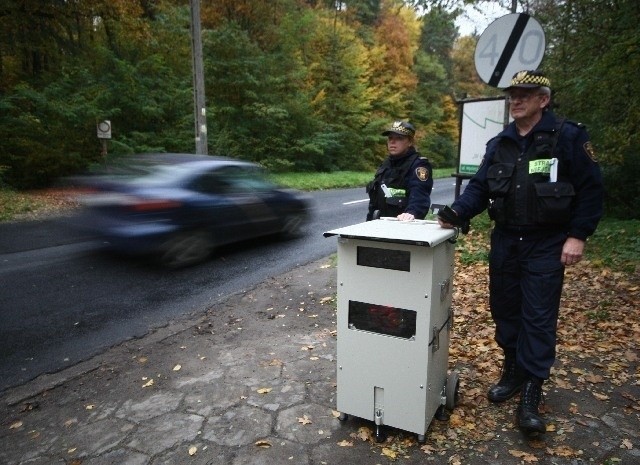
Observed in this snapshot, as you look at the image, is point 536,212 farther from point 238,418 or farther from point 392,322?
point 238,418

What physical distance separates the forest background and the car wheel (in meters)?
2.20

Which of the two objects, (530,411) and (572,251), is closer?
(572,251)

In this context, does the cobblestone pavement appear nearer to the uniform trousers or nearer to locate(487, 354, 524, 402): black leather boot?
locate(487, 354, 524, 402): black leather boot

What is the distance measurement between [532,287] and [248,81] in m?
19.9

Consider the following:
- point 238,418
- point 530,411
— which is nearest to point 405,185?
point 530,411

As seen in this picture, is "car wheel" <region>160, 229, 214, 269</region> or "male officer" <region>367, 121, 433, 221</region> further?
"car wheel" <region>160, 229, 214, 269</region>

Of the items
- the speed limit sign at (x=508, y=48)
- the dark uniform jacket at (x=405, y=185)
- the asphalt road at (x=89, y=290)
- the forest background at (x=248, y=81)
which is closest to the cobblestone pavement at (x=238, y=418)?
the asphalt road at (x=89, y=290)

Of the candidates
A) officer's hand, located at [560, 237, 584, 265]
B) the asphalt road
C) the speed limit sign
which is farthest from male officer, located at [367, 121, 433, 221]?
the asphalt road

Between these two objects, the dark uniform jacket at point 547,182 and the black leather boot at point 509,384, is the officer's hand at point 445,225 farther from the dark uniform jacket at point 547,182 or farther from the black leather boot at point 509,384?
the black leather boot at point 509,384

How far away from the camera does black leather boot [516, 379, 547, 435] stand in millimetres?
2622

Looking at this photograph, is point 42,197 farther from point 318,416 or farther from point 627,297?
point 627,297

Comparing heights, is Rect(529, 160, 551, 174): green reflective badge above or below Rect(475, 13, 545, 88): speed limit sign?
below

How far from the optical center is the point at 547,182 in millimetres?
2676

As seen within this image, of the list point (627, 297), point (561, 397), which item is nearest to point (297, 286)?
point (561, 397)
